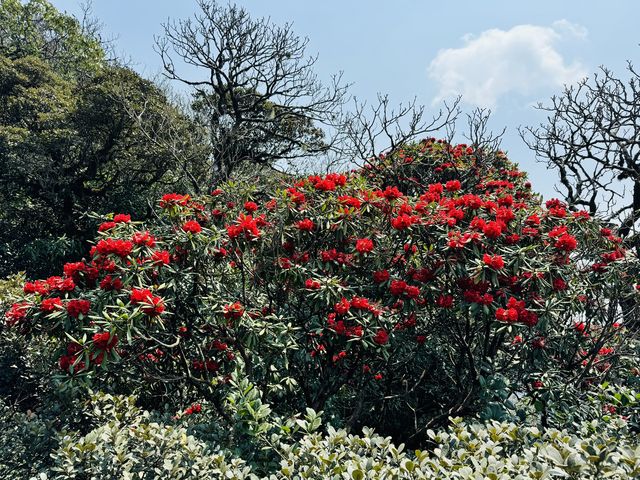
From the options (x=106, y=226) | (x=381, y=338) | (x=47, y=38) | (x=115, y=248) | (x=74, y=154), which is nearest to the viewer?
(x=115, y=248)

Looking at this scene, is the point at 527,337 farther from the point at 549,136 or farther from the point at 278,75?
the point at 278,75

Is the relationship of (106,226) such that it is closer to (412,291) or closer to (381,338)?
(381,338)

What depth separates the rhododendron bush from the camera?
3486 mm

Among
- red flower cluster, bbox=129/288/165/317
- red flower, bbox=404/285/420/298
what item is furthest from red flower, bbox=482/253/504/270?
red flower cluster, bbox=129/288/165/317

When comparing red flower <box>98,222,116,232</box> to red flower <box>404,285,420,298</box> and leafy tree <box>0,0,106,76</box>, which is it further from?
leafy tree <box>0,0,106,76</box>

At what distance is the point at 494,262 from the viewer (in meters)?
3.48

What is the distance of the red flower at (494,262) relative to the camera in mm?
3484

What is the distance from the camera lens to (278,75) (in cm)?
1484

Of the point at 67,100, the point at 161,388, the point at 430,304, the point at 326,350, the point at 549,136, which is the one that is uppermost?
the point at 549,136

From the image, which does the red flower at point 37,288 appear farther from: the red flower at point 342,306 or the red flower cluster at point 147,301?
the red flower at point 342,306

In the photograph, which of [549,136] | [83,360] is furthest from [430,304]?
[549,136]

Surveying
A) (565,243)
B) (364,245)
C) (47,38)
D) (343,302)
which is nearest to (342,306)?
(343,302)

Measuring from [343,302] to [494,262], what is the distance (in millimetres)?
1194

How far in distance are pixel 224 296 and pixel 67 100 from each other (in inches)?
425
